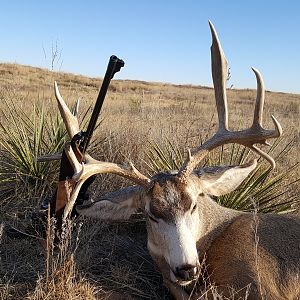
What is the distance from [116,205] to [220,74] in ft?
4.75

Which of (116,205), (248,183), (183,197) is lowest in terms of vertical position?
(116,205)

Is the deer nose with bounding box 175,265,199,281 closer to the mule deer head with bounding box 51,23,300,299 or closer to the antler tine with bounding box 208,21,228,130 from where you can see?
the mule deer head with bounding box 51,23,300,299

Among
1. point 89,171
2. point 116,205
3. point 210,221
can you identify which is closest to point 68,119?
point 89,171

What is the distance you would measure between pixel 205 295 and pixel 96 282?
101 centimetres

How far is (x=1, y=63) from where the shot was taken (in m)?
34.0

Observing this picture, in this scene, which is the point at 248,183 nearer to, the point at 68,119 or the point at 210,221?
the point at 210,221

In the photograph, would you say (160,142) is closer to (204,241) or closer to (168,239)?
(204,241)

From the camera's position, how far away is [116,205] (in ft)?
14.8

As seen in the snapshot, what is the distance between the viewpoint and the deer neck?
171 inches

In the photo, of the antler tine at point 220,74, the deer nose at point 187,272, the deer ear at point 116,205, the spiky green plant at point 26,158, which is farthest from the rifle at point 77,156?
the deer nose at point 187,272

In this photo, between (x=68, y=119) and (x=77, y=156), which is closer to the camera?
(x=68, y=119)

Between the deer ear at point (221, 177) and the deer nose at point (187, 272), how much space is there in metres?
0.99

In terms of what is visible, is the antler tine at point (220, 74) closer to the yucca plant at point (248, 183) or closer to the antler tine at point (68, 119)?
the yucca plant at point (248, 183)

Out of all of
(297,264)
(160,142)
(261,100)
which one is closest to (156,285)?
(297,264)
